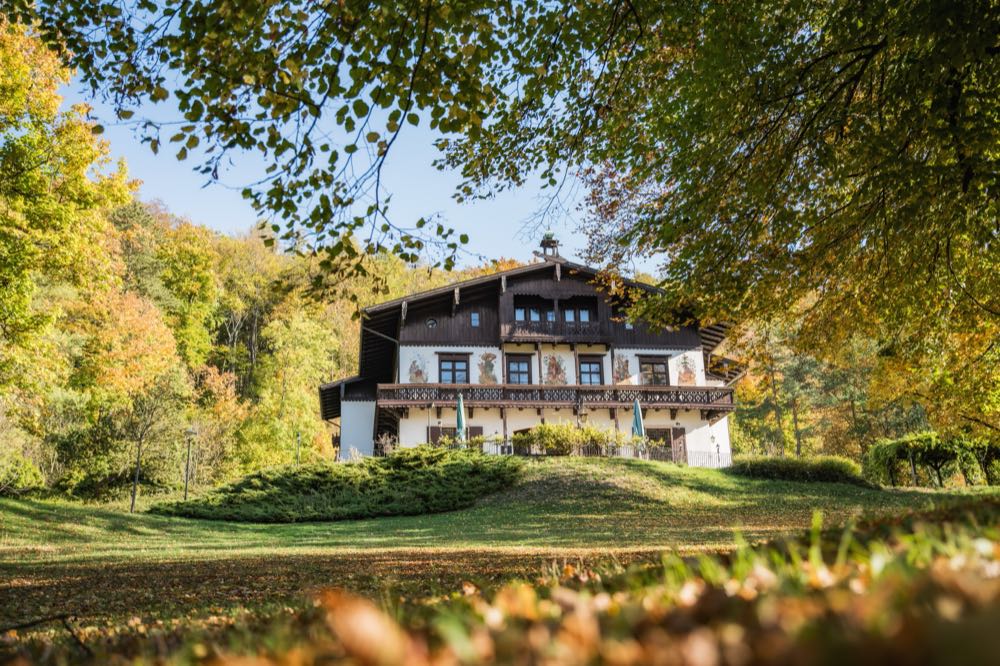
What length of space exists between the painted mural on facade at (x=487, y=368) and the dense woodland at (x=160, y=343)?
6555mm

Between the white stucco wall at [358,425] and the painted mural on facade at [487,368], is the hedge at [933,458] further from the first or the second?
the white stucco wall at [358,425]

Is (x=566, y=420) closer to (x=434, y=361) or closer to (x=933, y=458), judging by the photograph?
(x=434, y=361)

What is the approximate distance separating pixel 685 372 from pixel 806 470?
36.4 feet

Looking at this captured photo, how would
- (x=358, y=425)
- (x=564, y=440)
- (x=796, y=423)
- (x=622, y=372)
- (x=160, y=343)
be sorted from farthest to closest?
(x=796, y=423), (x=358, y=425), (x=622, y=372), (x=160, y=343), (x=564, y=440)

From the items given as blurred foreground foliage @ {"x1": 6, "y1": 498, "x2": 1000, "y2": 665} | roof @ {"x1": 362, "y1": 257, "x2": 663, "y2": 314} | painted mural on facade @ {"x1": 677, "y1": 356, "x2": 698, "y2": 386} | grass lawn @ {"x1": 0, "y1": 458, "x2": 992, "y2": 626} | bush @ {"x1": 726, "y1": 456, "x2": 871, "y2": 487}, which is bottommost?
grass lawn @ {"x1": 0, "y1": 458, "x2": 992, "y2": 626}

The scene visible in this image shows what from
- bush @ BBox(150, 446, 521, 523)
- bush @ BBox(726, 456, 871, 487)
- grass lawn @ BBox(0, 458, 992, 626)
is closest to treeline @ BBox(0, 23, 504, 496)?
grass lawn @ BBox(0, 458, 992, 626)

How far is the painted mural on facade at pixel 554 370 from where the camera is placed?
32969mm

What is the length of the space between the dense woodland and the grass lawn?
8.30 ft

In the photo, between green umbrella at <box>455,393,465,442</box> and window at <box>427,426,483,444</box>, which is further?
window at <box>427,426,483,444</box>

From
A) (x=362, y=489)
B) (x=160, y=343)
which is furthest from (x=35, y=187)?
(x=362, y=489)

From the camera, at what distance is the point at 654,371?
111 feet

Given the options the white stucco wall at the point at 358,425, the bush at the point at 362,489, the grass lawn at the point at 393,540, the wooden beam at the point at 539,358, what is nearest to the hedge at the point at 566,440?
the grass lawn at the point at 393,540

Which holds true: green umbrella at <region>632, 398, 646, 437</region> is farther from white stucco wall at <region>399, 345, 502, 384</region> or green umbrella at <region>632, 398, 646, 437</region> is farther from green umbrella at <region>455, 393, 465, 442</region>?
white stucco wall at <region>399, 345, 502, 384</region>

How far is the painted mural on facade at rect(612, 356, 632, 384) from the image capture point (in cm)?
3319
